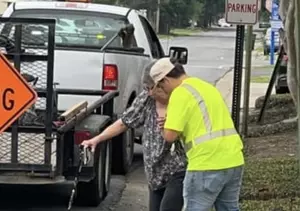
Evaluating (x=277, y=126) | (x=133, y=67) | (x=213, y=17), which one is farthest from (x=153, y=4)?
(x=213, y=17)

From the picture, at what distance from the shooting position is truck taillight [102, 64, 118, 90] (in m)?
9.69

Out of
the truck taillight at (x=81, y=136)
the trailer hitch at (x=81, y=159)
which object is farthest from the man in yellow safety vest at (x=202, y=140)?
the truck taillight at (x=81, y=136)

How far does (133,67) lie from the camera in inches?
415

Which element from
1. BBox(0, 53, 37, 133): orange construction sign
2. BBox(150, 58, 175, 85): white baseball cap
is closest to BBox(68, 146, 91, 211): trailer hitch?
BBox(0, 53, 37, 133): orange construction sign

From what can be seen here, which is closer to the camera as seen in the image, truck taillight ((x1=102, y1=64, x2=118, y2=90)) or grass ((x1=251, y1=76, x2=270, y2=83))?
truck taillight ((x1=102, y1=64, x2=118, y2=90))

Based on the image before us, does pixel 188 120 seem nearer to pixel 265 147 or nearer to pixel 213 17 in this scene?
pixel 265 147

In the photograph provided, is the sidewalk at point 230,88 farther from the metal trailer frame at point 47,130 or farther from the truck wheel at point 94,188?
the metal trailer frame at point 47,130

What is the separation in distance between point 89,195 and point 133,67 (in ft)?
7.99

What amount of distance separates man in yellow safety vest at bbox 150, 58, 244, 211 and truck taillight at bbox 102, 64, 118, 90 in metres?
4.28

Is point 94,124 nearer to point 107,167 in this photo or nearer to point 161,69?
point 107,167

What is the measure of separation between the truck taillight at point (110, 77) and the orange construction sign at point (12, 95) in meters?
3.05

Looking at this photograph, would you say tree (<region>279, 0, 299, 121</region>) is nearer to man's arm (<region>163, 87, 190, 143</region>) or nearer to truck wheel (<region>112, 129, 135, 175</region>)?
man's arm (<region>163, 87, 190, 143</region>)

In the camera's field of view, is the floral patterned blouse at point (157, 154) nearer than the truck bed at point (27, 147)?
Yes

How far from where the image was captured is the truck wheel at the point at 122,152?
10.1m
